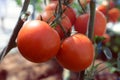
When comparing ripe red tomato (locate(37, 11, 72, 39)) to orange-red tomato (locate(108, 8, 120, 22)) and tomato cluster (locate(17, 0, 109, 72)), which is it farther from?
orange-red tomato (locate(108, 8, 120, 22))

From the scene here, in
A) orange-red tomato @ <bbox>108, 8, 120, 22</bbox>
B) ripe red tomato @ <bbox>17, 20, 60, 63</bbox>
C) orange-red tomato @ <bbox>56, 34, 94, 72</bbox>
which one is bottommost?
orange-red tomato @ <bbox>108, 8, 120, 22</bbox>

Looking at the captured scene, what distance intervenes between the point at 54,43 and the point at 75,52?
0.04m

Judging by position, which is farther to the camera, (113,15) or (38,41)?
(113,15)

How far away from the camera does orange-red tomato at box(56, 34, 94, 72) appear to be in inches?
24.0

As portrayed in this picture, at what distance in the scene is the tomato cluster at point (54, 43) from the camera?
1.94 feet

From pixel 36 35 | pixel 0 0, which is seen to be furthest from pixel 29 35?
pixel 0 0

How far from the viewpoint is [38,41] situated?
59cm

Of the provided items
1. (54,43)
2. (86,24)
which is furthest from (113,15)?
(54,43)

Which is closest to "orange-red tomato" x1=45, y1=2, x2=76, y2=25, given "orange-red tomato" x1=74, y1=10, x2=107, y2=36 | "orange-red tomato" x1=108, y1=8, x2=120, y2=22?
"orange-red tomato" x1=74, y1=10, x2=107, y2=36

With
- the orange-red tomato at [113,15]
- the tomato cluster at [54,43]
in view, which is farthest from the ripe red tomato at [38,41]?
the orange-red tomato at [113,15]

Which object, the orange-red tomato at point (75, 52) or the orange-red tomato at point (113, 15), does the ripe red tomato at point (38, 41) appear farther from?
the orange-red tomato at point (113, 15)

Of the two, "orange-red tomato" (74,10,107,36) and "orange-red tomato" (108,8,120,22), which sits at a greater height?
"orange-red tomato" (74,10,107,36)

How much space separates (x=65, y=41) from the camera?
611 millimetres

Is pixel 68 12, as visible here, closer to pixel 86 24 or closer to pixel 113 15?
pixel 86 24
